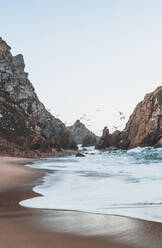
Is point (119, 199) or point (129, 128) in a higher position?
point (129, 128)

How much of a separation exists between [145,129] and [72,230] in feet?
178

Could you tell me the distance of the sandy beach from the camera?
2.67m

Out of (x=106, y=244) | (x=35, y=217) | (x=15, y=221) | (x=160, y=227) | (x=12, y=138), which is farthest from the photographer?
(x=12, y=138)

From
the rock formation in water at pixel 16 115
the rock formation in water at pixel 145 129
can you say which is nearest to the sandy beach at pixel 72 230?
the rock formation in water at pixel 16 115

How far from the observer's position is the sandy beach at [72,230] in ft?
8.74

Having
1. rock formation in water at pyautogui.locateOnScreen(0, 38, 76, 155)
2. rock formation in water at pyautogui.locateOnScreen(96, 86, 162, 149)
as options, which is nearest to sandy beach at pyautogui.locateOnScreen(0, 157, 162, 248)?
rock formation in water at pyautogui.locateOnScreen(0, 38, 76, 155)

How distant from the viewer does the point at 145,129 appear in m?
55.2

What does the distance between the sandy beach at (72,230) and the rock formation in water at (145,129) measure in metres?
47.0

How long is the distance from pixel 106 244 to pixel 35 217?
1614 millimetres

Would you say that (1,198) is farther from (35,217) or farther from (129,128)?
(129,128)

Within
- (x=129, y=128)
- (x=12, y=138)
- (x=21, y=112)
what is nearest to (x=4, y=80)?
(x=21, y=112)

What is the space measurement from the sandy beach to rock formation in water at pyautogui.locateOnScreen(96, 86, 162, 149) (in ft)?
154

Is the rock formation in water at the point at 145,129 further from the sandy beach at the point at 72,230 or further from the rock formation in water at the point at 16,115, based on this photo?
the sandy beach at the point at 72,230

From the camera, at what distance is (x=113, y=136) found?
67938 mm
